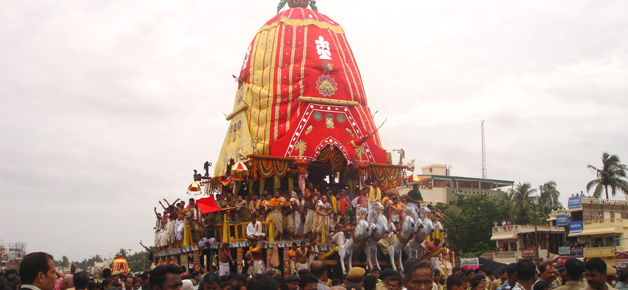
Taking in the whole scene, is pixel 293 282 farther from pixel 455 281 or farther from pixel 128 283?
pixel 128 283

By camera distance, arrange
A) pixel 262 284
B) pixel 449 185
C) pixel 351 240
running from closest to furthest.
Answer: pixel 262 284, pixel 351 240, pixel 449 185

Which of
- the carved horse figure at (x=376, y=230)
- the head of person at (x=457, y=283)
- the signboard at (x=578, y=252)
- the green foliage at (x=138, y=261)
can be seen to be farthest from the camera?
the green foliage at (x=138, y=261)

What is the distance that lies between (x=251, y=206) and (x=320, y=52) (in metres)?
6.27

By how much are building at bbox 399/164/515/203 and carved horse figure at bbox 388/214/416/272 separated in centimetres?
3611

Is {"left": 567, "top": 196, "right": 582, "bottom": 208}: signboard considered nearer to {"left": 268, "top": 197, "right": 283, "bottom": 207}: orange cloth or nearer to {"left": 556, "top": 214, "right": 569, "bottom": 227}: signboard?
{"left": 556, "top": 214, "right": 569, "bottom": 227}: signboard

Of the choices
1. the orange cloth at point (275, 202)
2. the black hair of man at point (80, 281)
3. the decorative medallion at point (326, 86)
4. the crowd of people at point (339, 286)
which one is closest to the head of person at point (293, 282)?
the crowd of people at point (339, 286)

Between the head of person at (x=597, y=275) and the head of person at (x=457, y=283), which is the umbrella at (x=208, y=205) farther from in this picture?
the head of person at (x=597, y=275)

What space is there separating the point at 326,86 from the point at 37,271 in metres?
18.0

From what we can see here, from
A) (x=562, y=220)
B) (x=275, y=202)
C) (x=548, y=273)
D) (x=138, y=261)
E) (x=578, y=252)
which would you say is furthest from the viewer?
(x=138, y=261)

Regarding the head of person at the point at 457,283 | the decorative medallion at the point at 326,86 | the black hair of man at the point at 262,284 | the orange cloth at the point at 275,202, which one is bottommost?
the head of person at the point at 457,283

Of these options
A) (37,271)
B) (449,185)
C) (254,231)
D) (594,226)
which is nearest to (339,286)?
(37,271)

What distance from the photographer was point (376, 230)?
17.5 meters

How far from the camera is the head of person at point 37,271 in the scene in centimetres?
508

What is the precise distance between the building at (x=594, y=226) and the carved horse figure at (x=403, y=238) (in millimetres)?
18283
